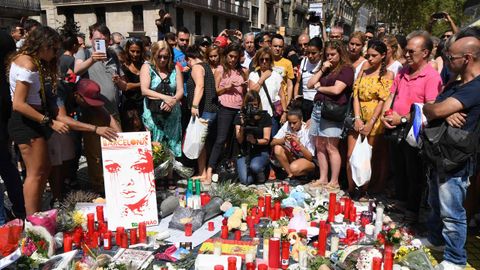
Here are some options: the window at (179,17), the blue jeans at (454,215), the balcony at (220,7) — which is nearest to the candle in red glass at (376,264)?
the blue jeans at (454,215)

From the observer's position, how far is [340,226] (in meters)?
3.86

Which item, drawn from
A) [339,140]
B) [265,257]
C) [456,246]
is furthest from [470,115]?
[339,140]

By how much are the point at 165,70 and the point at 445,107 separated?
3.14 m

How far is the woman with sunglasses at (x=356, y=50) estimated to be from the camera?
4867mm

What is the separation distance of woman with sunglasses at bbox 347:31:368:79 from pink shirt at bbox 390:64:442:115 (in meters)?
0.84

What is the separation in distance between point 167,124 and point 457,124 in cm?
320

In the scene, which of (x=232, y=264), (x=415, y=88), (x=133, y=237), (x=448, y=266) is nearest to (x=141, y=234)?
(x=133, y=237)

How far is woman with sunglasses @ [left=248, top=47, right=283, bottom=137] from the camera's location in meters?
5.34

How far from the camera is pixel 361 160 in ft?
14.1

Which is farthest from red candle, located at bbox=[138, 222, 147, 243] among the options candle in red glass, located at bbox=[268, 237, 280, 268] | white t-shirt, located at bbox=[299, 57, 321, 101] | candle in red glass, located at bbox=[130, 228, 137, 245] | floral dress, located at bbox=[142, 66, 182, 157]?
white t-shirt, located at bbox=[299, 57, 321, 101]

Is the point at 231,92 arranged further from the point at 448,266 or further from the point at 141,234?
the point at 448,266

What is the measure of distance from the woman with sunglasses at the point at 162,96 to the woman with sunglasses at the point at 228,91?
546 mm

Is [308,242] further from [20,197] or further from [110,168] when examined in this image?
[20,197]

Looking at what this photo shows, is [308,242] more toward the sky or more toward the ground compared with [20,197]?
more toward the ground
